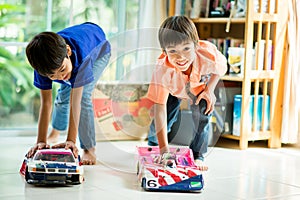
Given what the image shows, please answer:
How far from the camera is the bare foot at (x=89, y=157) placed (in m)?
2.40

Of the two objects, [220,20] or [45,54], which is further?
[220,20]

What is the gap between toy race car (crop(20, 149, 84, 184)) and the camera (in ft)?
6.44

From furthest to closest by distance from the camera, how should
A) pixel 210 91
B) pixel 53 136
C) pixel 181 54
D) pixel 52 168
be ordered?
pixel 53 136, pixel 210 91, pixel 181 54, pixel 52 168

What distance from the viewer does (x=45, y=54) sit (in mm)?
1972

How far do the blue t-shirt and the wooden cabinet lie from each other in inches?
32.7

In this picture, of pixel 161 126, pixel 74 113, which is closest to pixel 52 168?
pixel 74 113

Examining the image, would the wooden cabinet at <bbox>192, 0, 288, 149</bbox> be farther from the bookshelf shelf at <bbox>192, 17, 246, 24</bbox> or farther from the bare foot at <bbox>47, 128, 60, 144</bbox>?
the bare foot at <bbox>47, 128, 60, 144</bbox>

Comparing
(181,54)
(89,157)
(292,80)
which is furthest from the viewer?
(292,80)

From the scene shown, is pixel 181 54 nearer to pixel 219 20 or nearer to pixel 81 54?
pixel 81 54

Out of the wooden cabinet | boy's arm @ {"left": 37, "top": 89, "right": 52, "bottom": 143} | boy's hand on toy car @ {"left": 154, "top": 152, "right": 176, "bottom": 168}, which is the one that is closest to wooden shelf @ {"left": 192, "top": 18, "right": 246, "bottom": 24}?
the wooden cabinet

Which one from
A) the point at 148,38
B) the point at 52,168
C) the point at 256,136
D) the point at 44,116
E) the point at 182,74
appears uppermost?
the point at 148,38

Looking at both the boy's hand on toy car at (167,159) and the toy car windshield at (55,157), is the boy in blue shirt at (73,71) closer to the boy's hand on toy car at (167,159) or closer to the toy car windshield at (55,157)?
the toy car windshield at (55,157)

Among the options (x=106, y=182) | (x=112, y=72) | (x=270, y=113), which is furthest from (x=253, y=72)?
(x=106, y=182)

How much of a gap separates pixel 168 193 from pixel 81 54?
2.06 feet
